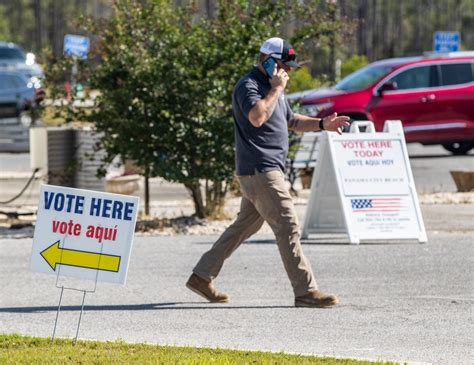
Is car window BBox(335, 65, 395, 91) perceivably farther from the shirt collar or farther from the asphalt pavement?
the shirt collar

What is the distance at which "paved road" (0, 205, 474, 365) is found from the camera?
7773mm

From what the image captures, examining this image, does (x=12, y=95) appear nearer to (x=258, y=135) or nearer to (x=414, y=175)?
(x=414, y=175)

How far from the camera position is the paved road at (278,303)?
25.5ft

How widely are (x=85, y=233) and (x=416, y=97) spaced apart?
1646 centimetres

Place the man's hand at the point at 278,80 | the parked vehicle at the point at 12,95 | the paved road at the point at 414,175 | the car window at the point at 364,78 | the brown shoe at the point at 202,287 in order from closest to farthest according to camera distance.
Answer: the man's hand at the point at 278,80
the brown shoe at the point at 202,287
the paved road at the point at 414,175
the car window at the point at 364,78
the parked vehicle at the point at 12,95

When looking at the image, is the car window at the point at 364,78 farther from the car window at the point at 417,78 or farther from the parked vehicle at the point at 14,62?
the parked vehicle at the point at 14,62

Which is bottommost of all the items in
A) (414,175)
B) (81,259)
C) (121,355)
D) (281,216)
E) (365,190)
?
(414,175)

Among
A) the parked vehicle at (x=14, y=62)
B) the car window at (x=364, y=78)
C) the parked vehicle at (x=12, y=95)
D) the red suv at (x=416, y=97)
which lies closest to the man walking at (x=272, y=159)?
the red suv at (x=416, y=97)

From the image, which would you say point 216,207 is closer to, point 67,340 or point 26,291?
point 26,291

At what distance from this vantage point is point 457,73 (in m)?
23.8

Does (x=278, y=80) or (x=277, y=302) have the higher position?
(x=278, y=80)

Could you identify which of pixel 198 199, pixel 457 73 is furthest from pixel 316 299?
pixel 457 73

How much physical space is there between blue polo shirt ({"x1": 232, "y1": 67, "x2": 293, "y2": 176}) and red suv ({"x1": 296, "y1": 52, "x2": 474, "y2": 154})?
13.5 metres

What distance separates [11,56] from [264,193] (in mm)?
38900
